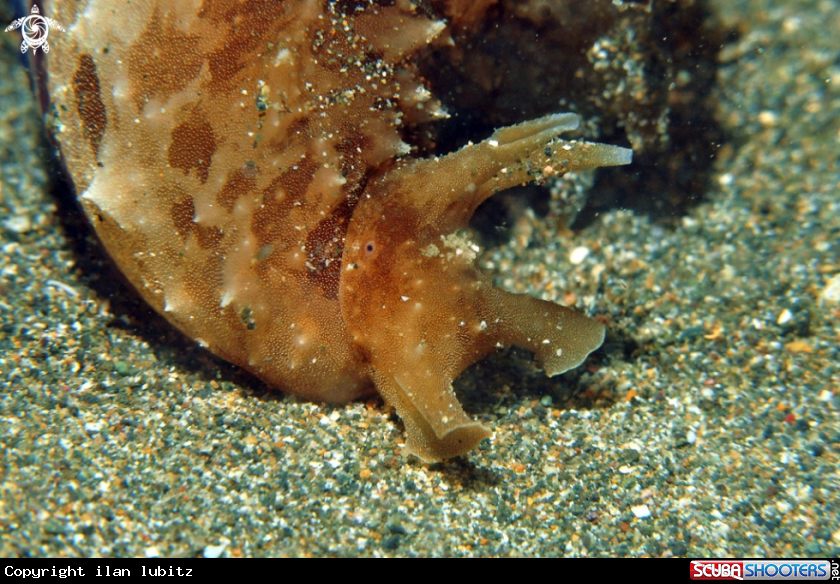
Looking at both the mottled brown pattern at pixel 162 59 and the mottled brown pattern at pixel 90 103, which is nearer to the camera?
the mottled brown pattern at pixel 162 59

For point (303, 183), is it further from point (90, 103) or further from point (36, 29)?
point (36, 29)

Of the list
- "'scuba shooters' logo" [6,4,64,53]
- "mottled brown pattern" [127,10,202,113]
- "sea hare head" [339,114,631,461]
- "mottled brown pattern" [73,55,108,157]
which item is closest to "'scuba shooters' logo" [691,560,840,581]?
"sea hare head" [339,114,631,461]

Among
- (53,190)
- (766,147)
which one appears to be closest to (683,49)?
(766,147)

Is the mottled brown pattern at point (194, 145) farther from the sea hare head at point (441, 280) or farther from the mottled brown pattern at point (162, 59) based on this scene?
the sea hare head at point (441, 280)

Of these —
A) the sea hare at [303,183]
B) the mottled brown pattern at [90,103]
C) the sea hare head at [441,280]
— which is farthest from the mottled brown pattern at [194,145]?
the sea hare head at [441,280]

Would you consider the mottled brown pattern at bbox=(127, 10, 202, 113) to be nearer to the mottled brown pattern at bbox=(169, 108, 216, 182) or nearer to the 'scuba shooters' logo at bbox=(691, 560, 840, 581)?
the mottled brown pattern at bbox=(169, 108, 216, 182)

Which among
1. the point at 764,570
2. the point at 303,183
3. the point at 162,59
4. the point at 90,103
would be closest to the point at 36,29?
the point at 90,103
